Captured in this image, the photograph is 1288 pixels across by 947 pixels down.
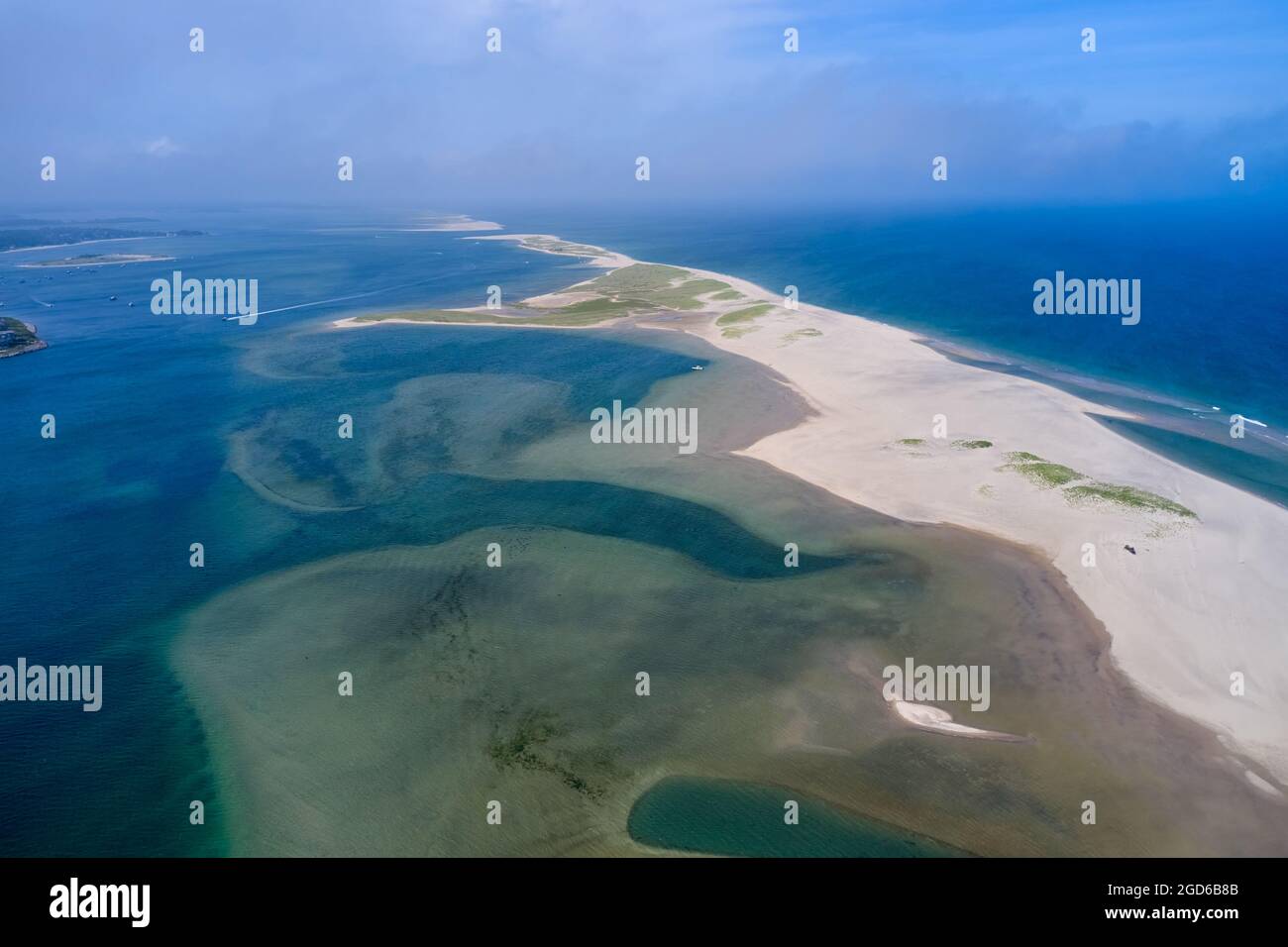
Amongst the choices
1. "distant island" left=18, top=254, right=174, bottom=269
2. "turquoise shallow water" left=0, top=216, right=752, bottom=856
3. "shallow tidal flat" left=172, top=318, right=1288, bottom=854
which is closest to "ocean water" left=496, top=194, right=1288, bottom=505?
"shallow tidal flat" left=172, top=318, right=1288, bottom=854

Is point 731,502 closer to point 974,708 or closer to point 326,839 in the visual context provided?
point 974,708

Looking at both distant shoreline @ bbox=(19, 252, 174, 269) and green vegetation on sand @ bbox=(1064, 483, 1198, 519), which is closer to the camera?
green vegetation on sand @ bbox=(1064, 483, 1198, 519)

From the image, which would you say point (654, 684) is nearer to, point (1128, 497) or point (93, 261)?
point (1128, 497)

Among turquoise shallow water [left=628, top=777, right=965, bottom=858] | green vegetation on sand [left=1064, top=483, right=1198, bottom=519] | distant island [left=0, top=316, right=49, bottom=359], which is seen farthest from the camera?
distant island [left=0, top=316, right=49, bottom=359]

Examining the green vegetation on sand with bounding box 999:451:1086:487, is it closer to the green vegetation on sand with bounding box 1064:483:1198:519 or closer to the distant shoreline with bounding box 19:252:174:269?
the green vegetation on sand with bounding box 1064:483:1198:519

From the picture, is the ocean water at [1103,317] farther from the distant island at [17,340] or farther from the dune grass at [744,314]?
the distant island at [17,340]

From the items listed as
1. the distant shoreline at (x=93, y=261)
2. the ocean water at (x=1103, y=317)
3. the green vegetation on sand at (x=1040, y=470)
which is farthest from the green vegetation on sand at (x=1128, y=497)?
the distant shoreline at (x=93, y=261)

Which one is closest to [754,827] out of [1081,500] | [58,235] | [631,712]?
[631,712]
